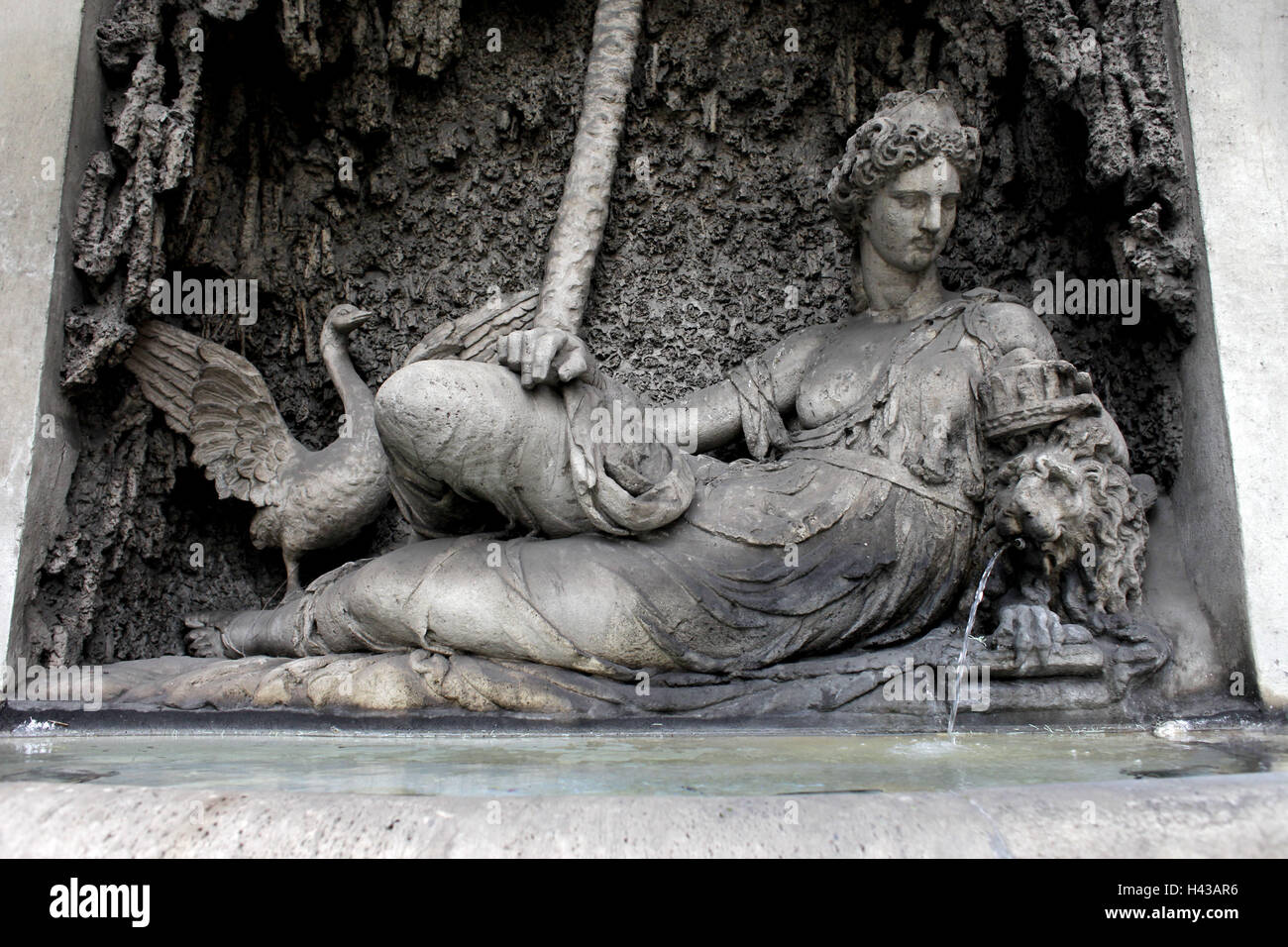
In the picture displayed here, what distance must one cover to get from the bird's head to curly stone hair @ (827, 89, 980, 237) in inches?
71.5

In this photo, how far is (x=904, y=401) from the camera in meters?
3.43

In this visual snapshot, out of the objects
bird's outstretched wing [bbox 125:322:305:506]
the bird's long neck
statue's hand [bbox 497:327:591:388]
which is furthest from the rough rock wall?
statue's hand [bbox 497:327:591:388]

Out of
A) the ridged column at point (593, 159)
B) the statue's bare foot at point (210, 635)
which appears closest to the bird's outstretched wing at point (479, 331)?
the ridged column at point (593, 159)

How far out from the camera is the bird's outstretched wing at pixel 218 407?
3.71 m

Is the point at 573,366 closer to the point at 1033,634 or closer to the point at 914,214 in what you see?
the point at 914,214

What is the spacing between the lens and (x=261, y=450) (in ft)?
12.7

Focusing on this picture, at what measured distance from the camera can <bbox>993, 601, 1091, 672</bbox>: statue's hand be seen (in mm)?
3037

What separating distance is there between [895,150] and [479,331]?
5.17ft

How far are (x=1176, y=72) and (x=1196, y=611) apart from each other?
1727mm

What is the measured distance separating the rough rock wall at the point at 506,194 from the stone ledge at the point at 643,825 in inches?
75.7

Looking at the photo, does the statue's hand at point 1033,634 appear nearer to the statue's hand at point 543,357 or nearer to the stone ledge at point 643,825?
the stone ledge at point 643,825

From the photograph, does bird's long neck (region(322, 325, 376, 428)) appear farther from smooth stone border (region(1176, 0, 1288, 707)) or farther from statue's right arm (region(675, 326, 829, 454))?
smooth stone border (region(1176, 0, 1288, 707))

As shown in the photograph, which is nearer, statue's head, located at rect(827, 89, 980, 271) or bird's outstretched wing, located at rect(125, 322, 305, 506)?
statue's head, located at rect(827, 89, 980, 271)

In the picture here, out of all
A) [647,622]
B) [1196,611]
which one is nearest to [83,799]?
[647,622]
